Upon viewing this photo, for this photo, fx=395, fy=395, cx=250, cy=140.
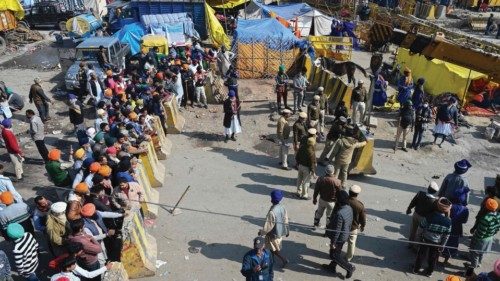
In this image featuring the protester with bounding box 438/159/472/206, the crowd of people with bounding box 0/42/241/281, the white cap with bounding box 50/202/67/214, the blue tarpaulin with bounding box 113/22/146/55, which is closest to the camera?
the crowd of people with bounding box 0/42/241/281

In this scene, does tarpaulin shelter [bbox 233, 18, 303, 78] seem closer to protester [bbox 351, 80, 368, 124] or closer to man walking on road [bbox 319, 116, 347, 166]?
protester [bbox 351, 80, 368, 124]

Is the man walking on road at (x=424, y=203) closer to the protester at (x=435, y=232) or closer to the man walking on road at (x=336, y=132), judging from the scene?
the protester at (x=435, y=232)

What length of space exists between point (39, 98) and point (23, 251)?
8.01 meters

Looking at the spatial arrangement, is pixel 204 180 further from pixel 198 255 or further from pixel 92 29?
pixel 92 29

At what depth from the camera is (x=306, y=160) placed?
28.9 ft

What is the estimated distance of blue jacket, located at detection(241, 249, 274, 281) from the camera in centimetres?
555

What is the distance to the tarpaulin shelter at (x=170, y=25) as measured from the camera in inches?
838

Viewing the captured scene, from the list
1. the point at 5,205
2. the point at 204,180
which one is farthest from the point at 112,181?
the point at 204,180

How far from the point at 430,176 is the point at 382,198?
2.03 metres

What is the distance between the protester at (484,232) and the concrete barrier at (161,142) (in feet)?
25.2

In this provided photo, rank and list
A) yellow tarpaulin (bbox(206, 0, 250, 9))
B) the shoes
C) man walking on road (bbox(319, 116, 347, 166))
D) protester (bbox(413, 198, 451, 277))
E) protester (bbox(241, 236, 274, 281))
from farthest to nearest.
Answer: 1. yellow tarpaulin (bbox(206, 0, 250, 9))
2. man walking on road (bbox(319, 116, 347, 166))
3. the shoes
4. protester (bbox(413, 198, 451, 277))
5. protester (bbox(241, 236, 274, 281))

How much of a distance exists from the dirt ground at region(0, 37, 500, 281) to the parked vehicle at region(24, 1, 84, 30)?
13718mm

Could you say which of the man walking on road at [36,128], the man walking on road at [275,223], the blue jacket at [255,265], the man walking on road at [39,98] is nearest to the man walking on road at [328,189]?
the man walking on road at [275,223]

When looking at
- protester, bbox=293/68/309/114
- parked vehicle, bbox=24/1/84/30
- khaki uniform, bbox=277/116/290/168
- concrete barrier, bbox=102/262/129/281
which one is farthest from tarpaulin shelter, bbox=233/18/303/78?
parked vehicle, bbox=24/1/84/30
